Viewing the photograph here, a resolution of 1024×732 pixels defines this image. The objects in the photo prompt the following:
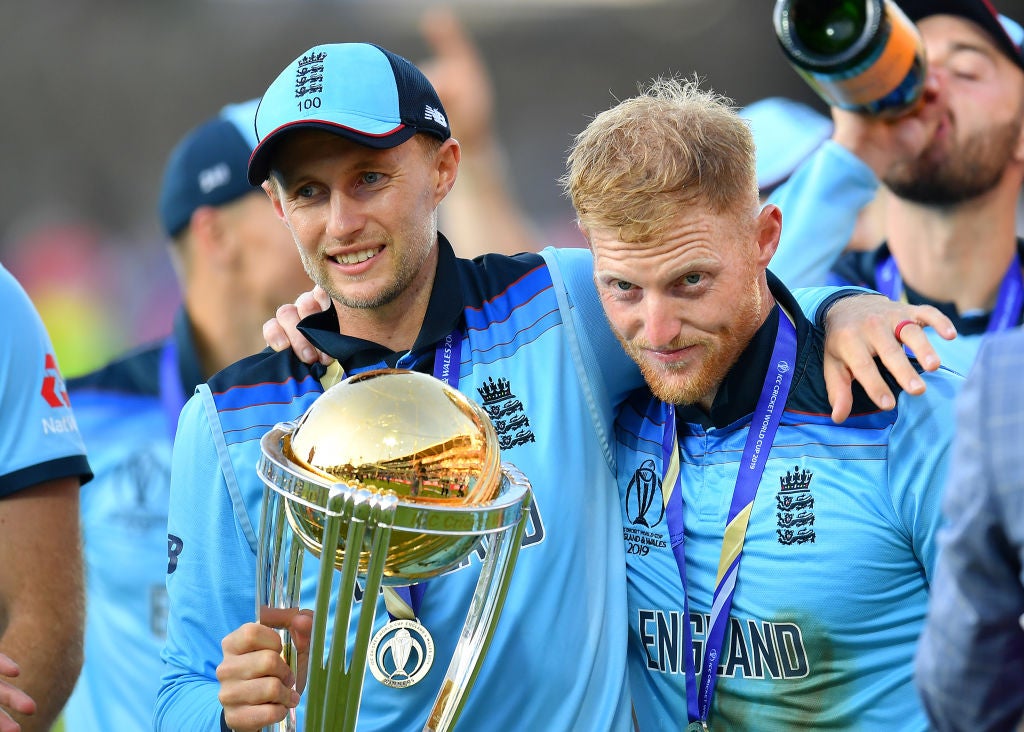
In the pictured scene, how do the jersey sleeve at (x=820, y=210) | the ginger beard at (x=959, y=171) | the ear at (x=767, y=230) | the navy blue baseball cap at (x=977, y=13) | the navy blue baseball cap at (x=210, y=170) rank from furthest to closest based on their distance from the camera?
the navy blue baseball cap at (x=210, y=170), the ginger beard at (x=959, y=171), the navy blue baseball cap at (x=977, y=13), the jersey sleeve at (x=820, y=210), the ear at (x=767, y=230)

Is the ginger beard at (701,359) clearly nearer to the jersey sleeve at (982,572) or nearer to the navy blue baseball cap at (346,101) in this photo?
the navy blue baseball cap at (346,101)

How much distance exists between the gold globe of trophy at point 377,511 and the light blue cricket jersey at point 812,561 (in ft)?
1.64

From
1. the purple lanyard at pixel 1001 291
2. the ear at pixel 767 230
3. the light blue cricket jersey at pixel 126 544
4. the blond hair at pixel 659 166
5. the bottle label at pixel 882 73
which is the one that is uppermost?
the bottle label at pixel 882 73

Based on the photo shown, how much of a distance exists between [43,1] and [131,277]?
1.51 meters

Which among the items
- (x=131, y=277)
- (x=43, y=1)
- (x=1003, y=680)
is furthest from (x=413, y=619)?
(x=43, y=1)

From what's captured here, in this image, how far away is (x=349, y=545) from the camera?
1.51 meters

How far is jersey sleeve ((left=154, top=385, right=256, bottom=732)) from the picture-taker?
2.06 m

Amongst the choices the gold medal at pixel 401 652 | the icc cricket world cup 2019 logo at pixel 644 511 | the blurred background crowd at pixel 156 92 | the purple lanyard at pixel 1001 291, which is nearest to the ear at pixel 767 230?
the icc cricket world cup 2019 logo at pixel 644 511

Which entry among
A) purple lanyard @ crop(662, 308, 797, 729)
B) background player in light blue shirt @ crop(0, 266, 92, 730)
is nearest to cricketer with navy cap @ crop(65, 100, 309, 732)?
background player in light blue shirt @ crop(0, 266, 92, 730)

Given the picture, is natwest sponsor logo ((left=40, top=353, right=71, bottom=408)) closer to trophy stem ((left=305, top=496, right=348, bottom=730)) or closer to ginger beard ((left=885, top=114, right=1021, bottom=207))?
trophy stem ((left=305, top=496, right=348, bottom=730))

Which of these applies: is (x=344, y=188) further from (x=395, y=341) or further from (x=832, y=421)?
(x=832, y=421)

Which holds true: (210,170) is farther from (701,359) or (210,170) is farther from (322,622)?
(322,622)

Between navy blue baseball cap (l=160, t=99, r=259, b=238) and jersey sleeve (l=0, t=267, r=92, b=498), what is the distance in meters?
2.39

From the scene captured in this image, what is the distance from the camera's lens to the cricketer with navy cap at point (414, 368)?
2.03m
